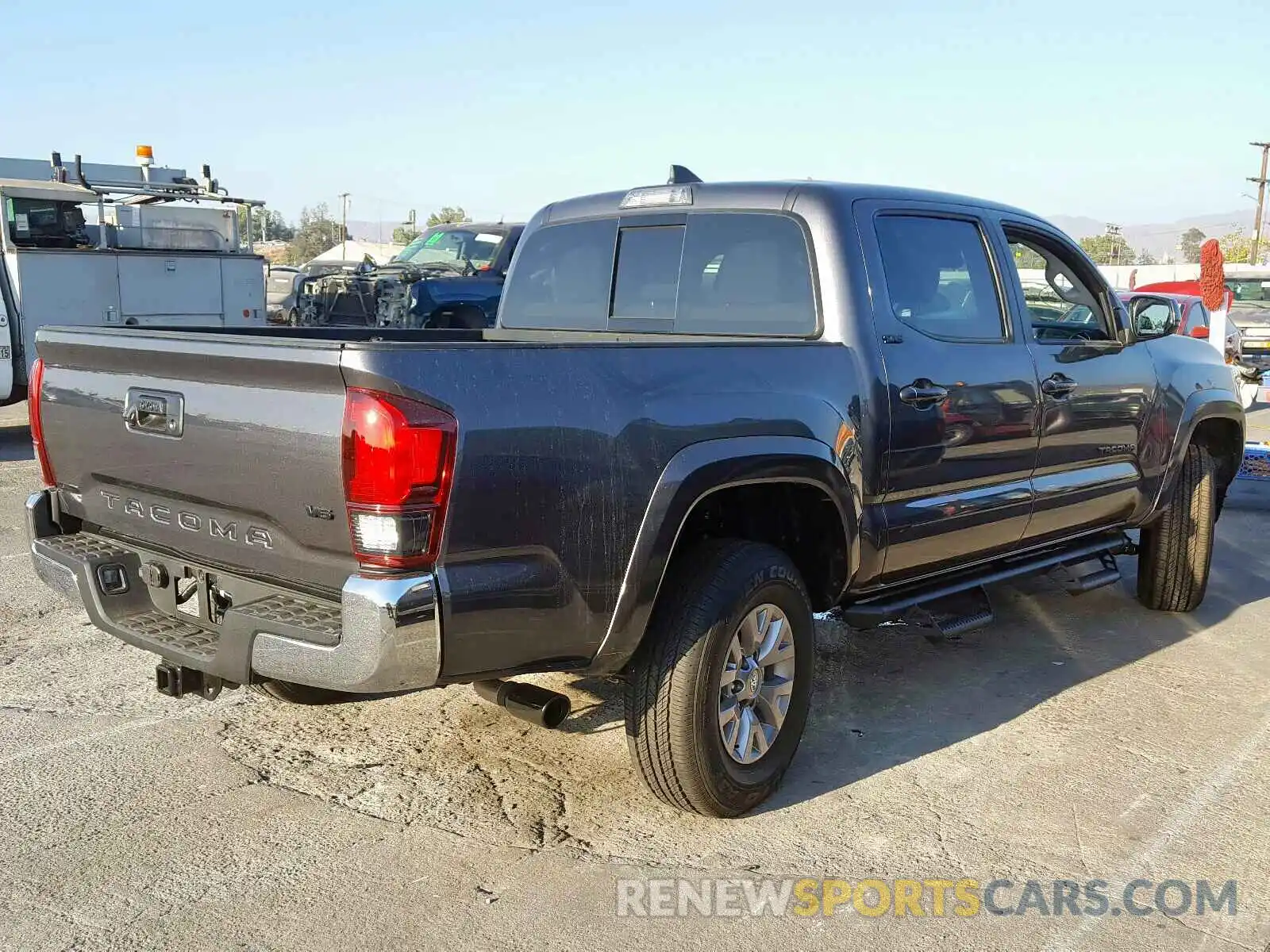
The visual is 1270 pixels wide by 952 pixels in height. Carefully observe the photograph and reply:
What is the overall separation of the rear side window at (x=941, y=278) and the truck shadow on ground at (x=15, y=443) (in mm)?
8115

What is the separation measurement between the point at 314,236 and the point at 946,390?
82194 mm

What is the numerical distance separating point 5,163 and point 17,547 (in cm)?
682

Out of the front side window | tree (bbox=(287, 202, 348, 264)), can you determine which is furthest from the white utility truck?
tree (bbox=(287, 202, 348, 264))

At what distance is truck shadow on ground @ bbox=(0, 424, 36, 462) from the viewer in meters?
10.4

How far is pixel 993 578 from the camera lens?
4.95 m

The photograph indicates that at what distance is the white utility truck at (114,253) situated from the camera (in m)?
10.8

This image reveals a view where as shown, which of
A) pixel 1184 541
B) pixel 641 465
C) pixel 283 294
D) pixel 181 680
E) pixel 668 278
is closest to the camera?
pixel 641 465

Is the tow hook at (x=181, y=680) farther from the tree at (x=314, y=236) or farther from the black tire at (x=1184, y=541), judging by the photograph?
the tree at (x=314, y=236)

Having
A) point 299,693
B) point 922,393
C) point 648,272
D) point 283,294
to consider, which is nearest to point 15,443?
point 648,272

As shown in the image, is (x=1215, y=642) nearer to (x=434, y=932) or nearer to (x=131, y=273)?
(x=434, y=932)

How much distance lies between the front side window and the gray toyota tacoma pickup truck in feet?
0.08

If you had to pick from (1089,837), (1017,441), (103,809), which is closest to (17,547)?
(103,809)

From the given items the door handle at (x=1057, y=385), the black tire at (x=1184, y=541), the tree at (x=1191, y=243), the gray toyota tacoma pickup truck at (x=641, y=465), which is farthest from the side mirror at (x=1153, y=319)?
the tree at (x=1191, y=243)

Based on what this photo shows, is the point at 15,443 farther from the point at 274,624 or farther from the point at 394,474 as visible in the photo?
the point at 394,474
